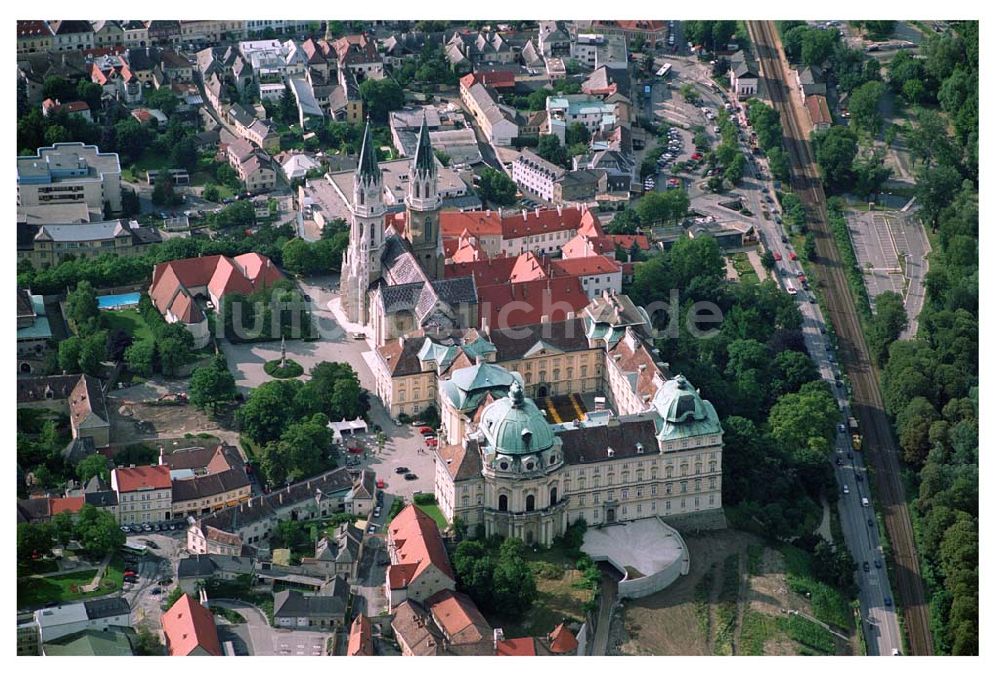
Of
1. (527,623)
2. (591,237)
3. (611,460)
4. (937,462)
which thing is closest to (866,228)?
(591,237)

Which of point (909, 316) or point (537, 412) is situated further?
point (909, 316)

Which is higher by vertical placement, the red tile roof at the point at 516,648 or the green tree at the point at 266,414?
the green tree at the point at 266,414

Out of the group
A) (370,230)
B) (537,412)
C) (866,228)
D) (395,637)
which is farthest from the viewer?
(866,228)

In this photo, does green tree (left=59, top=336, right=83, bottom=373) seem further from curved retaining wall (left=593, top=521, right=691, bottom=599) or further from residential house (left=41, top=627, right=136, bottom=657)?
curved retaining wall (left=593, top=521, right=691, bottom=599)

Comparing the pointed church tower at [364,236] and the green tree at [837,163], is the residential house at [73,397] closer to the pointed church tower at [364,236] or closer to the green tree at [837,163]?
the pointed church tower at [364,236]

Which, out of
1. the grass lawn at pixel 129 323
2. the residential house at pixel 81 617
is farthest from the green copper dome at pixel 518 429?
the grass lawn at pixel 129 323

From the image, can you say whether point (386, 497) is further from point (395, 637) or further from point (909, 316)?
point (909, 316)

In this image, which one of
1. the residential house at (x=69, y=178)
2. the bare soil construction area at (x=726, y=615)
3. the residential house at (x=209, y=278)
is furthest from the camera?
the residential house at (x=69, y=178)
